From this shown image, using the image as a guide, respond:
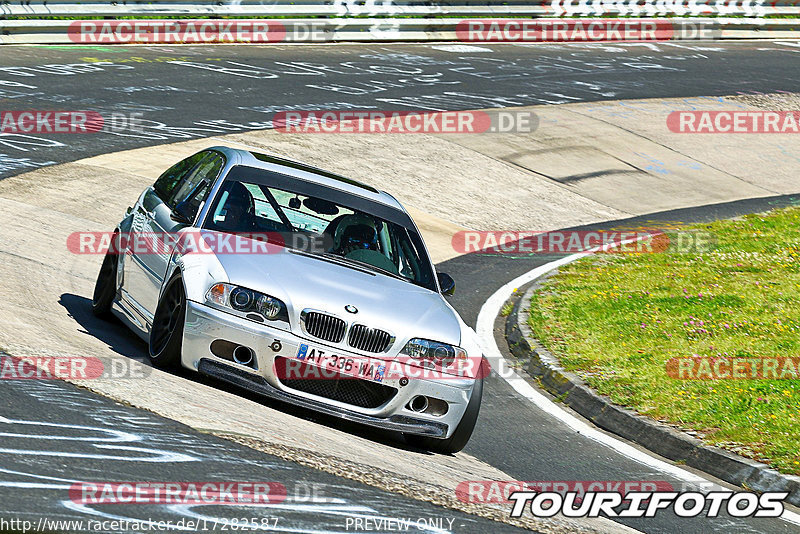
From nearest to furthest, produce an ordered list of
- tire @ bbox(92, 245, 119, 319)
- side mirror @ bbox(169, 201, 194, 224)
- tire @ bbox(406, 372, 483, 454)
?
tire @ bbox(406, 372, 483, 454), side mirror @ bbox(169, 201, 194, 224), tire @ bbox(92, 245, 119, 319)

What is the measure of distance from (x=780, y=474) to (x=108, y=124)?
1210 centimetres

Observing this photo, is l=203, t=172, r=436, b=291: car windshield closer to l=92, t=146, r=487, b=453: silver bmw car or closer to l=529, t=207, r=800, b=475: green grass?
l=92, t=146, r=487, b=453: silver bmw car

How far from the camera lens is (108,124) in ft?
55.2

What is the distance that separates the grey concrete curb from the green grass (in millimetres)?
124

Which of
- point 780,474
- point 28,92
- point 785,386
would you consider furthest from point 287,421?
point 28,92

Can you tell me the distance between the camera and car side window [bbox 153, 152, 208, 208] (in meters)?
9.02

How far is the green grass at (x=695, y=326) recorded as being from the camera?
28.4 feet

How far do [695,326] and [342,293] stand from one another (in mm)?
5142

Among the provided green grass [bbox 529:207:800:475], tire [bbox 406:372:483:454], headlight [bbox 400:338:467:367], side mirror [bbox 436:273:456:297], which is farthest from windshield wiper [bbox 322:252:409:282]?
green grass [bbox 529:207:800:475]

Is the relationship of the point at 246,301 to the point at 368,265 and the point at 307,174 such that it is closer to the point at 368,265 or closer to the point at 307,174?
the point at 368,265

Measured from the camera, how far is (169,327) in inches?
289

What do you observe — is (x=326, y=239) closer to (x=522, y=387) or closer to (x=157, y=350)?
(x=157, y=350)

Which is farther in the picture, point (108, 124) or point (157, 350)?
point (108, 124)

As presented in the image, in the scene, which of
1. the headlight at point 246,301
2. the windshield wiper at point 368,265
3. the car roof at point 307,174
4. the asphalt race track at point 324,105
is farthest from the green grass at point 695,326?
the headlight at point 246,301
